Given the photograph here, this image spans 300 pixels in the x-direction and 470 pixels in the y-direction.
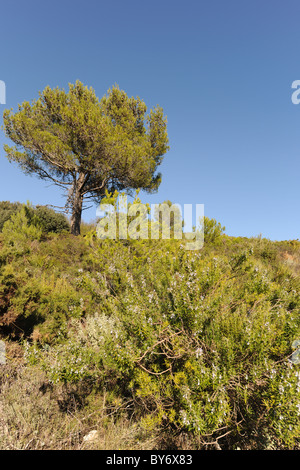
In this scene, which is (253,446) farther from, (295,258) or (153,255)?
(295,258)

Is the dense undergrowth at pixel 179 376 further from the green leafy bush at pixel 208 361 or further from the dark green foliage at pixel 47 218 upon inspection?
the dark green foliage at pixel 47 218

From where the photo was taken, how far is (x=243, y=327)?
2.08 meters

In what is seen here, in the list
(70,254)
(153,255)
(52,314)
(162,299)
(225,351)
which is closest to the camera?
(225,351)

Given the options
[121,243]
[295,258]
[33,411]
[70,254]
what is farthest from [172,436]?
[295,258]

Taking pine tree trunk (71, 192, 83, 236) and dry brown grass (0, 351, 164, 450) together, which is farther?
pine tree trunk (71, 192, 83, 236)

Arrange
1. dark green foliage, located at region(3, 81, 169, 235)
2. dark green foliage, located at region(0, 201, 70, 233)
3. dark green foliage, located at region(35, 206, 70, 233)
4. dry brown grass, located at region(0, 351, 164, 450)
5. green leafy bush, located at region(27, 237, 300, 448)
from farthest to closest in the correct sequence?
dark green foliage, located at region(35, 206, 70, 233) → dark green foliage, located at region(0, 201, 70, 233) → dark green foliage, located at region(3, 81, 169, 235) → dry brown grass, located at region(0, 351, 164, 450) → green leafy bush, located at region(27, 237, 300, 448)

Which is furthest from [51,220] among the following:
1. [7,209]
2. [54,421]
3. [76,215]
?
[54,421]

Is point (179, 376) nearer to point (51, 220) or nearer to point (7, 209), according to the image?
point (51, 220)

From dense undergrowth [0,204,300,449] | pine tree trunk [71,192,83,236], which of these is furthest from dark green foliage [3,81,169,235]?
dense undergrowth [0,204,300,449]

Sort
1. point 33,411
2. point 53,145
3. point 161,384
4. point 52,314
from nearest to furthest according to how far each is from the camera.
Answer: point 161,384 < point 33,411 < point 52,314 < point 53,145

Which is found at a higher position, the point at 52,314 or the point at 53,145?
Result: the point at 53,145

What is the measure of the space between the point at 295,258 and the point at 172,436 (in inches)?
442

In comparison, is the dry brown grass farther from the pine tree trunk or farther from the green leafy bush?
the pine tree trunk

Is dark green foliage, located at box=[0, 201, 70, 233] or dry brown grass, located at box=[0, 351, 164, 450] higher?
dark green foliage, located at box=[0, 201, 70, 233]
